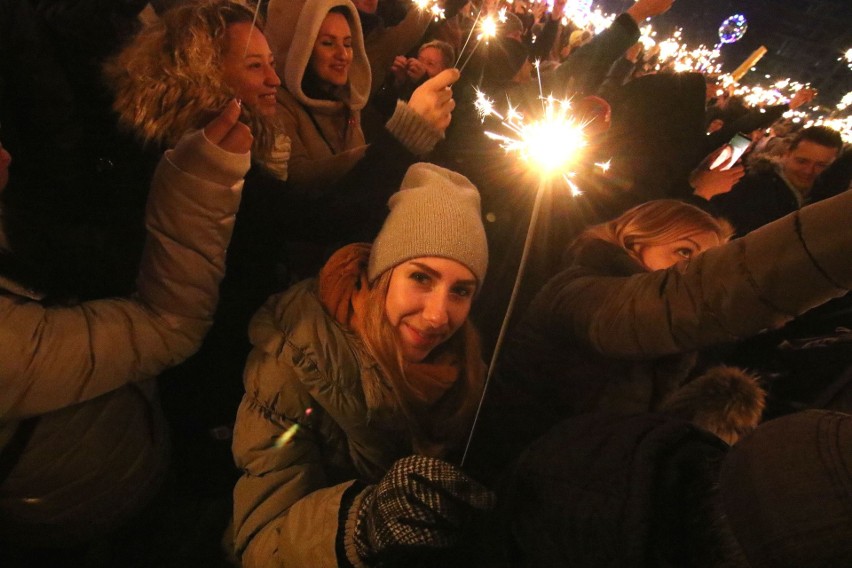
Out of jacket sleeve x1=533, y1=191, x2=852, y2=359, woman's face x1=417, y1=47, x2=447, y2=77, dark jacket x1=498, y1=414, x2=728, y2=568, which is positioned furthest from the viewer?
woman's face x1=417, y1=47, x2=447, y2=77

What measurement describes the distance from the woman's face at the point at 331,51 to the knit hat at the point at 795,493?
8.10ft

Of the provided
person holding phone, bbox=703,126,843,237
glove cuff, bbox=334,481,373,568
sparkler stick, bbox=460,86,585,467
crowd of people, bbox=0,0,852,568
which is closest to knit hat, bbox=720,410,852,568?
crowd of people, bbox=0,0,852,568

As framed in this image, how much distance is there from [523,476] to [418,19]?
12.0 ft

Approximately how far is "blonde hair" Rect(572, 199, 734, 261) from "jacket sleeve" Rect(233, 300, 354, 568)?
1.40 meters

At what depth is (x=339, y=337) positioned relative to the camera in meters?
1.46

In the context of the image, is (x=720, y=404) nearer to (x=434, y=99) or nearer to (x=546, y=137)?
(x=546, y=137)

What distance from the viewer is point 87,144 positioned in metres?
1.48

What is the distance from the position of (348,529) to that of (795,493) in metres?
1.06

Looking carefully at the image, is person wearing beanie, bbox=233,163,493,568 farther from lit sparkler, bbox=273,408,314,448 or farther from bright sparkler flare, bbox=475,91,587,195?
bright sparkler flare, bbox=475,91,587,195

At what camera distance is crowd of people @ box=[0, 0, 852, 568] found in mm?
789

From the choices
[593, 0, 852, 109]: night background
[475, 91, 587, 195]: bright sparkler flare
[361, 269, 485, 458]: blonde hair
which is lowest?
[361, 269, 485, 458]: blonde hair


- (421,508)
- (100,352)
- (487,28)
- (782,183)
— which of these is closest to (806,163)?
(782,183)

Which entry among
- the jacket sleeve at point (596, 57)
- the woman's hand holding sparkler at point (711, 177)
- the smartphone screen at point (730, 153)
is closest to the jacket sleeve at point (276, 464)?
the jacket sleeve at point (596, 57)

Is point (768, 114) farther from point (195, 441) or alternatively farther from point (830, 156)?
point (195, 441)
